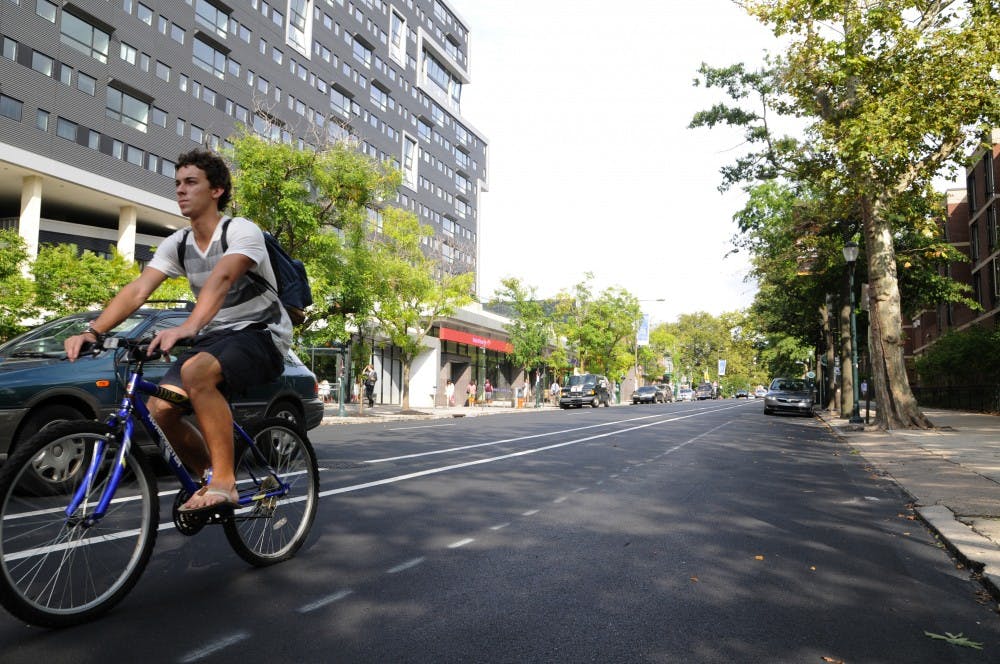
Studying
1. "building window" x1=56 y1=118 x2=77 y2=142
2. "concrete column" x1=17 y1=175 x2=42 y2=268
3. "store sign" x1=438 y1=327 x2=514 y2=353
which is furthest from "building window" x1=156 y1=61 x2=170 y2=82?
"store sign" x1=438 y1=327 x2=514 y2=353

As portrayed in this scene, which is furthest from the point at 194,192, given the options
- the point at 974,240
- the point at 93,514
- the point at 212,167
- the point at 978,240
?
the point at 974,240

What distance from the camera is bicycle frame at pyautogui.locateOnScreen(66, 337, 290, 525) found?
3125mm

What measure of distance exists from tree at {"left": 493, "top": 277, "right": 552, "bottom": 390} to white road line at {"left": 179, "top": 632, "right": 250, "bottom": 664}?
4141 centimetres

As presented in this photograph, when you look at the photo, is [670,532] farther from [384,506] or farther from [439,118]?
[439,118]

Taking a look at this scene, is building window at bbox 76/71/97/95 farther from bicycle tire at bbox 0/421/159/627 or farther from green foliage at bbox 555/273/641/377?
bicycle tire at bbox 0/421/159/627

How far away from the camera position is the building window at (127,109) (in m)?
34.6

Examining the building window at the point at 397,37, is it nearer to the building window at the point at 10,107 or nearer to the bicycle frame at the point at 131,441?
the building window at the point at 10,107

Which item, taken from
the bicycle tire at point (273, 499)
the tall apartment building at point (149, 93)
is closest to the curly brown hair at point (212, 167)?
the bicycle tire at point (273, 499)

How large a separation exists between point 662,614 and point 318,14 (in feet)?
183

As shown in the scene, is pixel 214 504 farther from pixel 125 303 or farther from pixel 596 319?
pixel 596 319

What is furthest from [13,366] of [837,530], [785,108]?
[785,108]

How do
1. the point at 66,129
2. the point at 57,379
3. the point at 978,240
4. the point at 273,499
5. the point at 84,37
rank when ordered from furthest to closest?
the point at 978,240 < the point at 84,37 < the point at 66,129 < the point at 57,379 < the point at 273,499

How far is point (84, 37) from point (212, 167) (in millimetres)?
36592

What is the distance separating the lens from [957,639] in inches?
125
